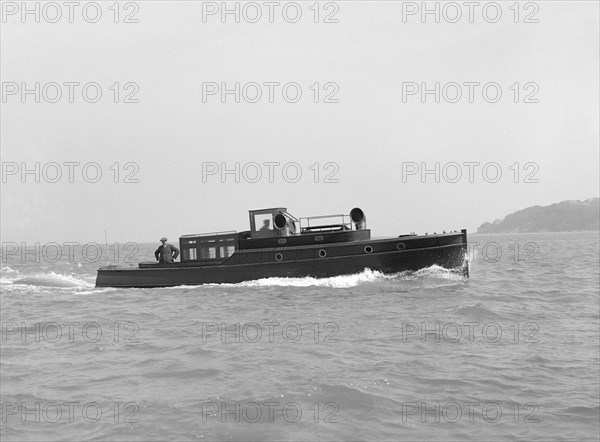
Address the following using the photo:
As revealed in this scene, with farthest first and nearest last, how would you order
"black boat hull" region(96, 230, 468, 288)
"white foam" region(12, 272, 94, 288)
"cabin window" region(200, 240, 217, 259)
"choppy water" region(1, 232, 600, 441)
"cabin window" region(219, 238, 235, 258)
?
"white foam" region(12, 272, 94, 288) → "cabin window" region(200, 240, 217, 259) → "cabin window" region(219, 238, 235, 258) → "black boat hull" region(96, 230, 468, 288) → "choppy water" region(1, 232, 600, 441)

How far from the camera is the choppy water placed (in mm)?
8430

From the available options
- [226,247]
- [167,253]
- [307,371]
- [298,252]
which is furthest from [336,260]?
[307,371]

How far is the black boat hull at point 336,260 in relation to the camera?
2728 cm

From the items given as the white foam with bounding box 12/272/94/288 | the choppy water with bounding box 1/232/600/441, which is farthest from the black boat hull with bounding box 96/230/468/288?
the white foam with bounding box 12/272/94/288

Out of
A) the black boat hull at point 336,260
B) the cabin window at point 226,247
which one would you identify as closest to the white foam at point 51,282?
the black boat hull at point 336,260

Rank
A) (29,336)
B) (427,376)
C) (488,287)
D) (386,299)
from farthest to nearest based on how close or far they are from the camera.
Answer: (488,287) → (386,299) → (29,336) → (427,376)

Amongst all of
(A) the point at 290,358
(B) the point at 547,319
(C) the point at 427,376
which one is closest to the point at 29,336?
(A) the point at 290,358

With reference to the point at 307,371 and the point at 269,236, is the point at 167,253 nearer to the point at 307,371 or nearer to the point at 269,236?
the point at 269,236

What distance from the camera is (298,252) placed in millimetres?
27766

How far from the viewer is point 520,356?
12.3m

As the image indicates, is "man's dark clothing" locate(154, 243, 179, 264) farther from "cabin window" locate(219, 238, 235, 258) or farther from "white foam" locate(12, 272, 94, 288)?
"white foam" locate(12, 272, 94, 288)

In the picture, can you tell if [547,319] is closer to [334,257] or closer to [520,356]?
[520,356]

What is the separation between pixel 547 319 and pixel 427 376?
27.6 feet

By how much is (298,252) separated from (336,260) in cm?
199
